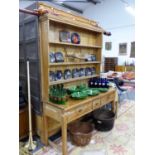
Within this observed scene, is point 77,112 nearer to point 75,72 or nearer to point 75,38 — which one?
point 75,72

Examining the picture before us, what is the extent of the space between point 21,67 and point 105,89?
1.50 metres

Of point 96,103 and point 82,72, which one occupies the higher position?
point 82,72

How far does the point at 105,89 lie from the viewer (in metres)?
2.94

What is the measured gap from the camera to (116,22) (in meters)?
8.68

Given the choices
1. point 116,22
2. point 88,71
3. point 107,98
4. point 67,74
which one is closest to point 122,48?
point 116,22

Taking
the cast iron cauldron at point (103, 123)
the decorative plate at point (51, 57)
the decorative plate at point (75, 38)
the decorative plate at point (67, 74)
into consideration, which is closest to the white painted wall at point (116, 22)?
the decorative plate at point (75, 38)

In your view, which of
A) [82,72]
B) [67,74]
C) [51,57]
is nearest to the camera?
[51,57]

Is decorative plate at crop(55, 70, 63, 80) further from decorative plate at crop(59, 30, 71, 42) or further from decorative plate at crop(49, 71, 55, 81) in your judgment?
decorative plate at crop(59, 30, 71, 42)

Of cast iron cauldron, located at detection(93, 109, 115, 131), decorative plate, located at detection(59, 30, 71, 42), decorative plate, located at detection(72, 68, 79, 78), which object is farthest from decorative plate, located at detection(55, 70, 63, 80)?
cast iron cauldron, located at detection(93, 109, 115, 131)

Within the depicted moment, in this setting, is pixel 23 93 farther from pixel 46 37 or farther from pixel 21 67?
pixel 46 37

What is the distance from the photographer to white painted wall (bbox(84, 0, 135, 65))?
27.1ft
